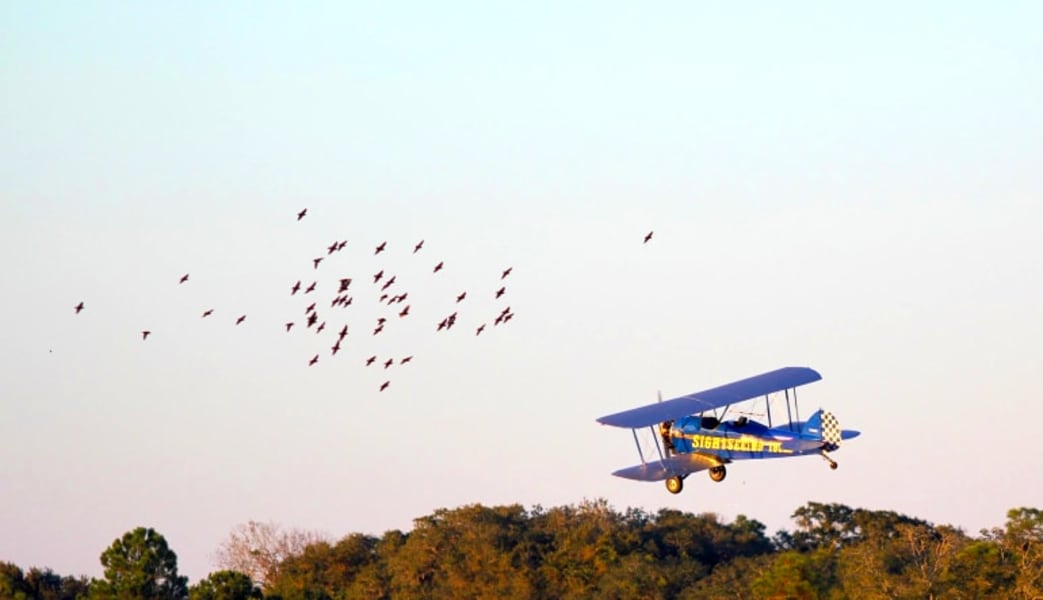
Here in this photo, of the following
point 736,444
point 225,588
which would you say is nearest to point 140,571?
point 225,588

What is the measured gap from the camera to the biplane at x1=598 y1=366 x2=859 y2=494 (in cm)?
6406

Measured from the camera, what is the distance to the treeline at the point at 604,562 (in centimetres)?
9812

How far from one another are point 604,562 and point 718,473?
202ft

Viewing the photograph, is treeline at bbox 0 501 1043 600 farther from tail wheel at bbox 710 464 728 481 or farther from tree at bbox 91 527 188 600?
tail wheel at bbox 710 464 728 481

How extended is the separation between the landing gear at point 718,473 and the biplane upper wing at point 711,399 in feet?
6.84

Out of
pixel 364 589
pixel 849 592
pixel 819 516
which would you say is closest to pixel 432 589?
pixel 364 589

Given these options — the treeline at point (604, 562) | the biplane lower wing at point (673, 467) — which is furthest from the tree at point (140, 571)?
the biplane lower wing at point (673, 467)

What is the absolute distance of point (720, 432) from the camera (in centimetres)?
6512

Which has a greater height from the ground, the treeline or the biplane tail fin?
the treeline

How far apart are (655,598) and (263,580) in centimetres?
3711

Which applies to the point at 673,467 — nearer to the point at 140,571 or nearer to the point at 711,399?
the point at 711,399

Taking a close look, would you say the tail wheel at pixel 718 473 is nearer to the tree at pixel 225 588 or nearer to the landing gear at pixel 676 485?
the landing gear at pixel 676 485

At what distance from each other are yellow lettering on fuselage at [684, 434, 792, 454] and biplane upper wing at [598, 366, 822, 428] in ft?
3.81

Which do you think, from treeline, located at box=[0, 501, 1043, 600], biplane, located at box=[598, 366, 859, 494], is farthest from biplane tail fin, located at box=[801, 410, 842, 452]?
treeline, located at box=[0, 501, 1043, 600]
